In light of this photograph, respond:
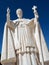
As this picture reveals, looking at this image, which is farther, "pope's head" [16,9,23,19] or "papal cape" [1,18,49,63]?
"pope's head" [16,9,23,19]

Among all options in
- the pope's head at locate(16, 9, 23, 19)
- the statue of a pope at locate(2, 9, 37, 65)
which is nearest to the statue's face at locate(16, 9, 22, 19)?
the pope's head at locate(16, 9, 23, 19)

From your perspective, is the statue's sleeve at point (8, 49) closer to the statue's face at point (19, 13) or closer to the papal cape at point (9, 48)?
the papal cape at point (9, 48)

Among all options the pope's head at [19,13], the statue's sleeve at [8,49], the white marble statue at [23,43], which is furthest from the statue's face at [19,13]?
the statue's sleeve at [8,49]

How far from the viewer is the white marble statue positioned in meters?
8.86

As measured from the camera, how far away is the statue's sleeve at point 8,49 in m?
8.84

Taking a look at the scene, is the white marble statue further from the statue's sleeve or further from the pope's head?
the pope's head

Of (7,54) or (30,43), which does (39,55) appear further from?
(7,54)

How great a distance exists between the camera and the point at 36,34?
9.45 meters

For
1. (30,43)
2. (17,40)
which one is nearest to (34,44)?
(30,43)

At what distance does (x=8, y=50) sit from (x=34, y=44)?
128 cm

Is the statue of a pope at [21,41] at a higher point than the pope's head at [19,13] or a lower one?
lower

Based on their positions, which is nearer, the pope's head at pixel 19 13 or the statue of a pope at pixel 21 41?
the statue of a pope at pixel 21 41

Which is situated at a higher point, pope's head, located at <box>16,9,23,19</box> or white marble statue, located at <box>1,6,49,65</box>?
pope's head, located at <box>16,9,23,19</box>

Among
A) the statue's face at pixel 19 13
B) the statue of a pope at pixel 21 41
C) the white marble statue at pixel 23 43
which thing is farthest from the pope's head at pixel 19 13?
the white marble statue at pixel 23 43
